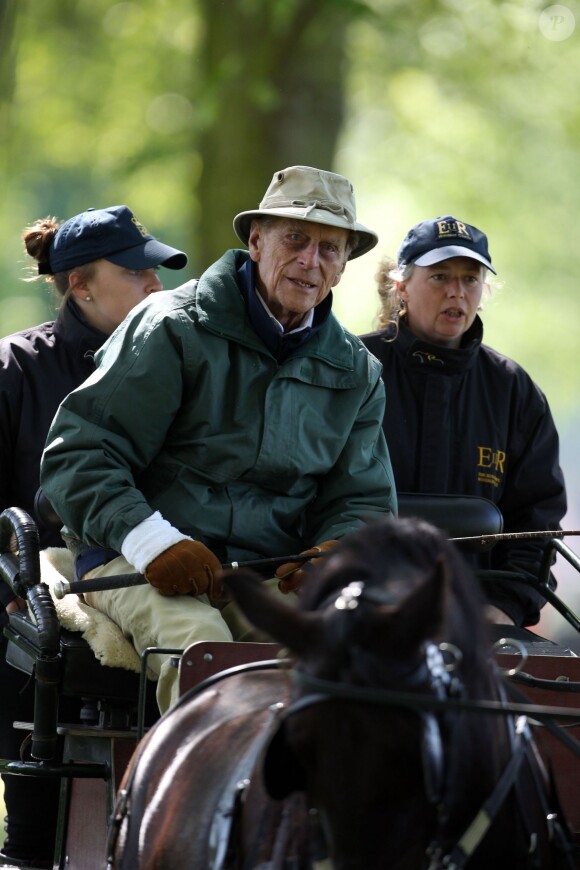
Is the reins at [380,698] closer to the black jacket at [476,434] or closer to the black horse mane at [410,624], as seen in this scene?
the black horse mane at [410,624]

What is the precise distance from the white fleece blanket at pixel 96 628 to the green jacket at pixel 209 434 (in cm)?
26

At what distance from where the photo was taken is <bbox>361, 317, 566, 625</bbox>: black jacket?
17.2 ft

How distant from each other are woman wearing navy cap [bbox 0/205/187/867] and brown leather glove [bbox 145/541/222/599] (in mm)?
1247

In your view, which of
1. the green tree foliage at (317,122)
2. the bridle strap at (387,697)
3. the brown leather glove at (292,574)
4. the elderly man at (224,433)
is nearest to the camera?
the bridle strap at (387,697)

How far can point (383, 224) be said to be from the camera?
11.1 metres

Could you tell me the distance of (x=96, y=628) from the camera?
12.9ft

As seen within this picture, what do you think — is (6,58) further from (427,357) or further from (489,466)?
(489,466)

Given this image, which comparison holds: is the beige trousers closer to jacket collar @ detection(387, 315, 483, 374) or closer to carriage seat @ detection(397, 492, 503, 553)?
carriage seat @ detection(397, 492, 503, 553)

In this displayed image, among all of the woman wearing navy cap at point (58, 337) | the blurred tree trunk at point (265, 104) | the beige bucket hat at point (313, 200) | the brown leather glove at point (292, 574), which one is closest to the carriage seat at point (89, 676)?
the brown leather glove at point (292, 574)

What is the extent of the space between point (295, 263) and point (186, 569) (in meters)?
1.03

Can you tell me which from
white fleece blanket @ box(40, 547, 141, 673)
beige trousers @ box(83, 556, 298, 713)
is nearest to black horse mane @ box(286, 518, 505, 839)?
beige trousers @ box(83, 556, 298, 713)

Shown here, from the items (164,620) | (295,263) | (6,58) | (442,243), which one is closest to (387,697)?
(164,620)

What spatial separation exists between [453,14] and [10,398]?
235 inches

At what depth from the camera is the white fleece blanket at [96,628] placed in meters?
3.84
